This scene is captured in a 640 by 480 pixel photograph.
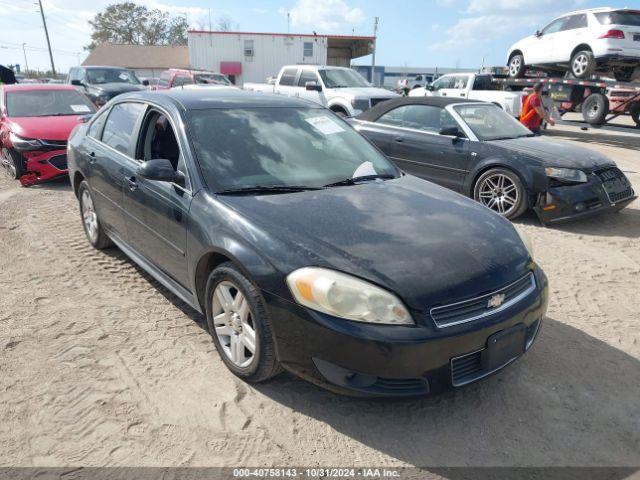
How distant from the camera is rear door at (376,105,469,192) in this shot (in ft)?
21.6

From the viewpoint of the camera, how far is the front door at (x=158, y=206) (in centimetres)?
315

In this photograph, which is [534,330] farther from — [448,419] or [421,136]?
[421,136]

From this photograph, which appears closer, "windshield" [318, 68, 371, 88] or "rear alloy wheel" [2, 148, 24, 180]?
"rear alloy wheel" [2, 148, 24, 180]

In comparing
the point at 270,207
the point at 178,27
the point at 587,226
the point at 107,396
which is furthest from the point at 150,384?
the point at 178,27

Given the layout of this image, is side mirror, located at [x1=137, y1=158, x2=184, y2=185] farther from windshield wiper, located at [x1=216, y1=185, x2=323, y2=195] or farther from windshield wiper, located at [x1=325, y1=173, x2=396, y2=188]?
windshield wiper, located at [x1=325, y1=173, x2=396, y2=188]

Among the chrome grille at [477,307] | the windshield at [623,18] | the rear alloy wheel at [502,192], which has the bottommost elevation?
the rear alloy wheel at [502,192]

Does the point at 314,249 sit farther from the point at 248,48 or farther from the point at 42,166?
the point at 248,48

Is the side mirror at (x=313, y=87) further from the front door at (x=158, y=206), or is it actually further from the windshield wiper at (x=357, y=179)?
the windshield wiper at (x=357, y=179)

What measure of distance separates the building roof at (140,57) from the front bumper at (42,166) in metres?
47.7

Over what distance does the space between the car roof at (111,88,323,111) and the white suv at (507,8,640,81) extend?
1149 centimetres

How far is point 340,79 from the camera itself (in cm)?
1334

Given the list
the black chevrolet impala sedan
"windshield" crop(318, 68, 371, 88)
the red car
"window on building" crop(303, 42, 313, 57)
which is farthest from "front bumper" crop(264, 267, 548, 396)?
"window on building" crop(303, 42, 313, 57)

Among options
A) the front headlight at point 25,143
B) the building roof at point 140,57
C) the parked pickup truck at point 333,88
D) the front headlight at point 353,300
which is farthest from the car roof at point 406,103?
the building roof at point 140,57

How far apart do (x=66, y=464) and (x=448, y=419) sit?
1932mm
